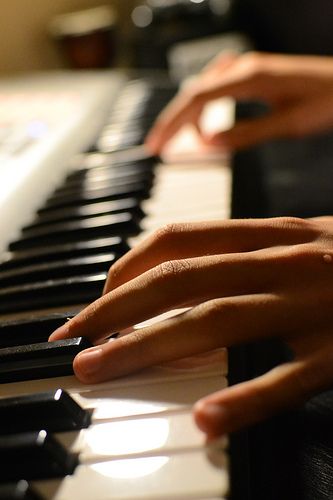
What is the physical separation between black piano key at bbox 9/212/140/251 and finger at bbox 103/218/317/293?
0.20 meters

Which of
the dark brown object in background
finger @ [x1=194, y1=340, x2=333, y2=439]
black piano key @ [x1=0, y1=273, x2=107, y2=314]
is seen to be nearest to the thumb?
finger @ [x1=194, y1=340, x2=333, y2=439]

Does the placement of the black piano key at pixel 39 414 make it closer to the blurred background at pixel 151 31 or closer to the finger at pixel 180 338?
the finger at pixel 180 338

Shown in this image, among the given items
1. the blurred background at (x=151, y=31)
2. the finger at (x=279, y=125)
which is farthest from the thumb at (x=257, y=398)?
the blurred background at (x=151, y=31)

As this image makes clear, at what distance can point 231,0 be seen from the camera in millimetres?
2236

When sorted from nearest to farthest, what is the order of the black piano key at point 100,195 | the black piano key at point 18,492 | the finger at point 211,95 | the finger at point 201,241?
the black piano key at point 18,492 → the finger at point 201,241 → the black piano key at point 100,195 → the finger at point 211,95

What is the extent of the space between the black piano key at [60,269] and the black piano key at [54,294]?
15 millimetres

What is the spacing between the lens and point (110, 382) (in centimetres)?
50

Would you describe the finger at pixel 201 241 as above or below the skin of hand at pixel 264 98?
below

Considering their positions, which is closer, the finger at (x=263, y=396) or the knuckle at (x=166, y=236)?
the finger at (x=263, y=396)

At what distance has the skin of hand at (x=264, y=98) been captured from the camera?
1153 millimetres

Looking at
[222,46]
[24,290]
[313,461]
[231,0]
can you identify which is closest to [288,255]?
[313,461]

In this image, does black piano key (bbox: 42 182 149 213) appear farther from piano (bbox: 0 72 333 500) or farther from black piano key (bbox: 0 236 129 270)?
black piano key (bbox: 0 236 129 270)

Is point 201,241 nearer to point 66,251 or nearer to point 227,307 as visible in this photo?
point 227,307

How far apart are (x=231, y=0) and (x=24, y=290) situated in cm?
185
